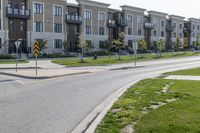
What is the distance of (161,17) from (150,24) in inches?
314

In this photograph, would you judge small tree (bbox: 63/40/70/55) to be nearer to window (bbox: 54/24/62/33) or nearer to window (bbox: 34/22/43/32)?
window (bbox: 54/24/62/33)

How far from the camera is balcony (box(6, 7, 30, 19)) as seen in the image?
5678 centimetres

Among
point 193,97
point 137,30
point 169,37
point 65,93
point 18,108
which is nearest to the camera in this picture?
point 18,108

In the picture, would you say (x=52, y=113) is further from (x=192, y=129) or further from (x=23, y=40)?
(x=23, y=40)

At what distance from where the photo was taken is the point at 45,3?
62719 millimetres

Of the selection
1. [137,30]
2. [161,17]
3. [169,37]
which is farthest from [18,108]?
[169,37]

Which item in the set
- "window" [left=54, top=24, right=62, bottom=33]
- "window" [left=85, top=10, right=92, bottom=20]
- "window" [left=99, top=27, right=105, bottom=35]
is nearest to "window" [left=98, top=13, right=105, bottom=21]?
"window" [left=99, top=27, right=105, bottom=35]

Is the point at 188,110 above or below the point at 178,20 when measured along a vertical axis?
below

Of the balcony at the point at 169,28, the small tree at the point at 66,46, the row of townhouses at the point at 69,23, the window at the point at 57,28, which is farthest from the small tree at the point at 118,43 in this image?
the balcony at the point at 169,28

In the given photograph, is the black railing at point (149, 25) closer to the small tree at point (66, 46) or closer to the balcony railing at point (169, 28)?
the balcony railing at point (169, 28)

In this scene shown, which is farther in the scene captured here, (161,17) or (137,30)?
(161,17)

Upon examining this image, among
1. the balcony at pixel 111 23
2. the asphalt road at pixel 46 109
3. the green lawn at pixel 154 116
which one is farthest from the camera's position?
the balcony at pixel 111 23

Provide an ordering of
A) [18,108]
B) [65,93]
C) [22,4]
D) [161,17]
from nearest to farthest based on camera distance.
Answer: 1. [18,108]
2. [65,93]
3. [22,4]
4. [161,17]

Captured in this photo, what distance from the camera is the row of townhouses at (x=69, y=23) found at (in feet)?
191
